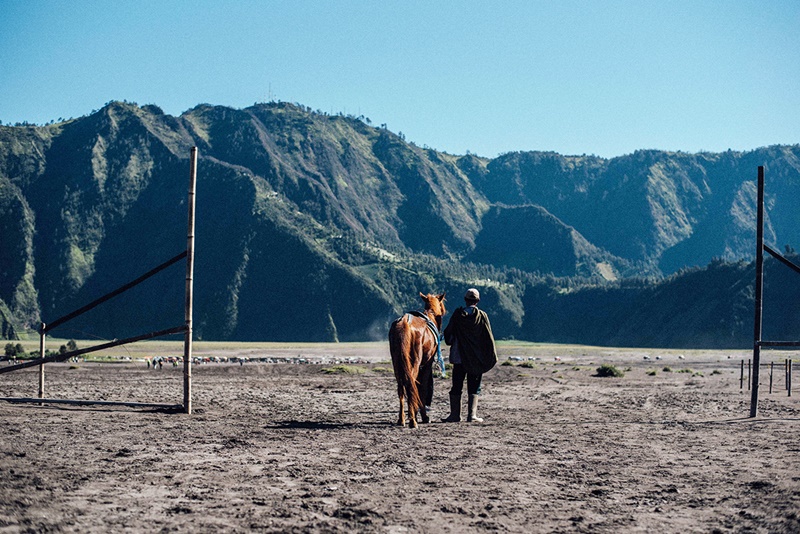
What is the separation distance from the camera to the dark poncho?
14.4 metres

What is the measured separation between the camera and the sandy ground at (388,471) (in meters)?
7.11

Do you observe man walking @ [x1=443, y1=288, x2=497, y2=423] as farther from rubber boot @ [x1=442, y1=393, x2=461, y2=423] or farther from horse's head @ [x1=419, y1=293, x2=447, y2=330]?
horse's head @ [x1=419, y1=293, x2=447, y2=330]

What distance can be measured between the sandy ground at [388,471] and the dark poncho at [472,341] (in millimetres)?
1066

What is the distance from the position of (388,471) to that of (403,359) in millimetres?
3898

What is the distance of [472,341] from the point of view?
569 inches

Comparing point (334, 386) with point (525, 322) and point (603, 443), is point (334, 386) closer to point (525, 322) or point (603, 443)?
point (603, 443)

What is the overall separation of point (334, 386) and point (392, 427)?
1249cm

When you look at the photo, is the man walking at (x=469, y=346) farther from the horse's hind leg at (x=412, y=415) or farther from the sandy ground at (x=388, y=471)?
the horse's hind leg at (x=412, y=415)

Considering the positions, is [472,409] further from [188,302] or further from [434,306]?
[188,302]

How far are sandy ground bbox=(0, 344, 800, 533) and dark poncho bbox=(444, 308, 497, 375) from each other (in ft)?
3.50

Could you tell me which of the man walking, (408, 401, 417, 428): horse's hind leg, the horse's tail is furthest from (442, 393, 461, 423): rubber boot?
(408, 401, 417, 428): horse's hind leg

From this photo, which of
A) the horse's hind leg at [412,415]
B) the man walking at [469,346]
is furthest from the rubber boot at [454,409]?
the horse's hind leg at [412,415]

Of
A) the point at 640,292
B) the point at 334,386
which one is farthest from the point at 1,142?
the point at 334,386

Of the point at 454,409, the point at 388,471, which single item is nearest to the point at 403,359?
Result: the point at 454,409
